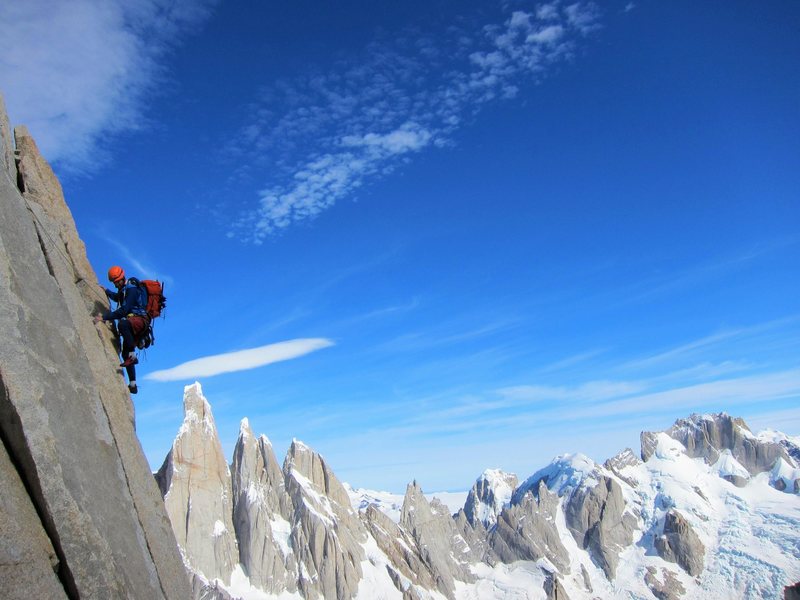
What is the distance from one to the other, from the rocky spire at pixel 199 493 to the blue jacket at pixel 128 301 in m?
147

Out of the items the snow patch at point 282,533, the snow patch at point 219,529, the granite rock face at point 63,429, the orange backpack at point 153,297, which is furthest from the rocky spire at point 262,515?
the granite rock face at point 63,429

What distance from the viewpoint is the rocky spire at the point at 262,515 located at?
16038cm

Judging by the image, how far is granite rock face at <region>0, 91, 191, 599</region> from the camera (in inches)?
303

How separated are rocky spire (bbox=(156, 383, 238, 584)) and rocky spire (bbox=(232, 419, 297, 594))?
3.96 m

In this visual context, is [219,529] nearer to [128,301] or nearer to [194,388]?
[194,388]

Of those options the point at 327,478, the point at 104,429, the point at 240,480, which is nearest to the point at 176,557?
the point at 104,429

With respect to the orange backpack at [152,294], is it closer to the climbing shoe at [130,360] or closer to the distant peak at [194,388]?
the climbing shoe at [130,360]

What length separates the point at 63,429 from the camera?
8820mm

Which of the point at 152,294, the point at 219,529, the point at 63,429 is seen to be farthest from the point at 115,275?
the point at 219,529

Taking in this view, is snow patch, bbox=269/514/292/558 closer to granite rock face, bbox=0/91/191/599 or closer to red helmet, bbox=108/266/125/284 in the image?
red helmet, bbox=108/266/125/284

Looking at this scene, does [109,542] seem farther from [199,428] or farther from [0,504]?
[199,428]

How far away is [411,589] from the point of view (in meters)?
184

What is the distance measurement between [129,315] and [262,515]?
541 ft

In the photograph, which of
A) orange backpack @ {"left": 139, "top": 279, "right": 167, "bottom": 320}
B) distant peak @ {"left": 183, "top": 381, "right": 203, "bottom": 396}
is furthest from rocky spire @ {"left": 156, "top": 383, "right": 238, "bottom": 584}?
orange backpack @ {"left": 139, "top": 279, "right": 167, "bottom": 320}
